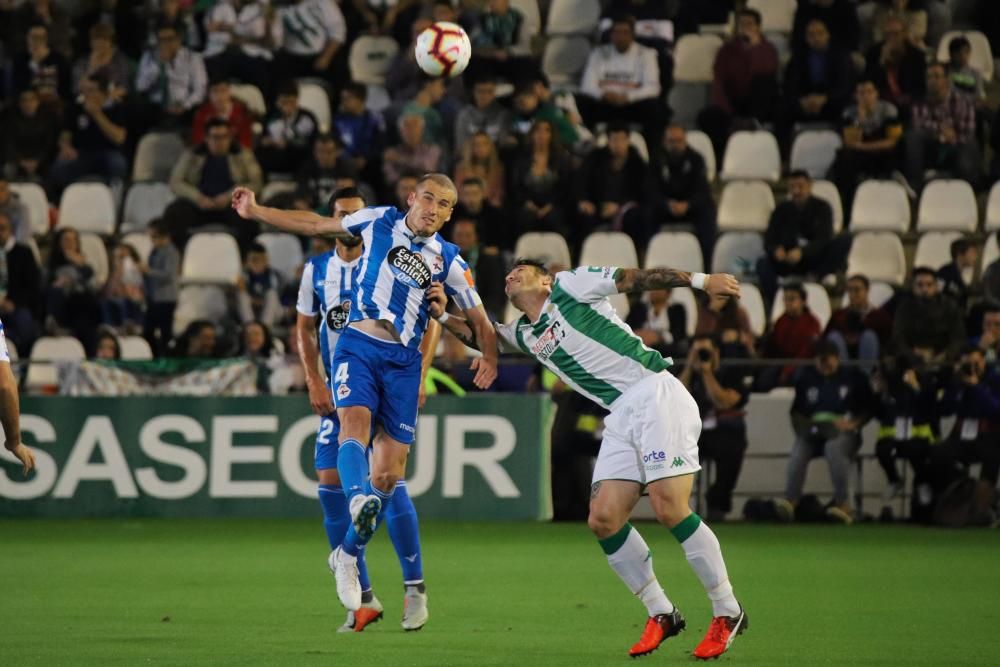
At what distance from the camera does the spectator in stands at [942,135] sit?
65.9 ft

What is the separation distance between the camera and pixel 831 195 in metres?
20.1

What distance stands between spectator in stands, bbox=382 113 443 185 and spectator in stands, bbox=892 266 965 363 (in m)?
5.59

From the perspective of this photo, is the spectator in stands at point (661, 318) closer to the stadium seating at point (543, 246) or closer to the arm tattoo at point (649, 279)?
the stadium seating at point (543, 246)

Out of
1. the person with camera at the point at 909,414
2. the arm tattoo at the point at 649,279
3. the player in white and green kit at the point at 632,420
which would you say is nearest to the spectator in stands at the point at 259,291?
the person with camera at the point at 909,414

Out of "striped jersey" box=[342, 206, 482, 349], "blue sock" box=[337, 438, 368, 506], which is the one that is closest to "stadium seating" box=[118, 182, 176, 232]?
"striped jersey" box=[342, 206, 482, 349]

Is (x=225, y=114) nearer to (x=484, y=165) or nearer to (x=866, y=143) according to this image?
(x=484, y=165)

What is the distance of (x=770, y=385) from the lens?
17.5 meters

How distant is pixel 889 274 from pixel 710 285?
12.0 m

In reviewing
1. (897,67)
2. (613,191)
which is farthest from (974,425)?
(897,67)

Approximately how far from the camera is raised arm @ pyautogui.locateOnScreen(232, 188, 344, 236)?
8.75m

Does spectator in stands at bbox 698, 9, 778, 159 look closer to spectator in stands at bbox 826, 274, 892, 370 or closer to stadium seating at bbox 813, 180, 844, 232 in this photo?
stadium seating at bbox 813, 180, 844, 232

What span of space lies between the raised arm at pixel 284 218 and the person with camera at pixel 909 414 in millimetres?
9329

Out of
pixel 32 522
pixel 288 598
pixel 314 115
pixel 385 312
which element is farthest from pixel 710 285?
pixel 314 115

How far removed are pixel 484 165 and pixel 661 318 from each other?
10.0 feet
